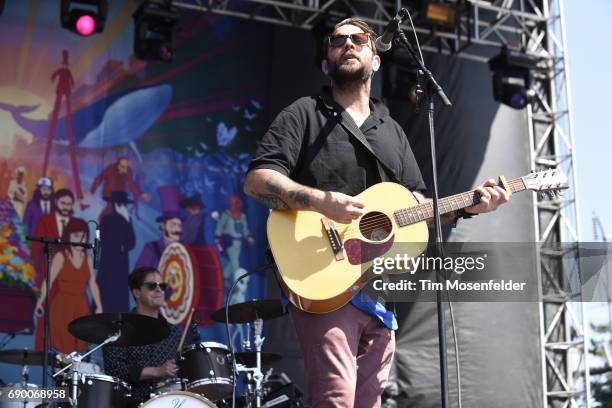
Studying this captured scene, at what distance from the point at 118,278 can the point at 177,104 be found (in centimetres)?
211

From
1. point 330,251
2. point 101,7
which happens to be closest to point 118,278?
point 101,7

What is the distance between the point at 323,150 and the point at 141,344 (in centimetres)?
391

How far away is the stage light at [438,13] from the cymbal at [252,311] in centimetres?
372

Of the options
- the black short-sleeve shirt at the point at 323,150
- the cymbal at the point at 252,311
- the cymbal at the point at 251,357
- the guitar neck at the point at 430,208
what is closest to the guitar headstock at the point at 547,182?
the guitar neck at the point at 430,208

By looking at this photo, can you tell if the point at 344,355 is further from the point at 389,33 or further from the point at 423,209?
the point at 389,33

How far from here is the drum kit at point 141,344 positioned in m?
6.64

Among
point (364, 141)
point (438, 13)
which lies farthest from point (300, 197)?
point (438, 13)

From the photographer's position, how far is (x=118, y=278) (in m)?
9.03

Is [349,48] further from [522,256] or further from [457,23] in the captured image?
[457,23]

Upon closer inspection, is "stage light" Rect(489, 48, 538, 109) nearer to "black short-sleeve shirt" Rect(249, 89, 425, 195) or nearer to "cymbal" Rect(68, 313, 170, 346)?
"cymbal" Rect(68, 313, 170, 346)

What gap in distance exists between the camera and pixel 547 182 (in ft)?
14.0

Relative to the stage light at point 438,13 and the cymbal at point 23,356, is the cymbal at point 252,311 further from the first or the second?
the stage light at point 438,13

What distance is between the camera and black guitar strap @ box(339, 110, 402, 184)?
4.00 meters

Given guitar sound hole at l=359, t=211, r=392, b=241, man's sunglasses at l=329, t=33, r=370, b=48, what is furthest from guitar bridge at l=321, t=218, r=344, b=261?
man's sunglasses at l=329, t=33, r=370, b=48
